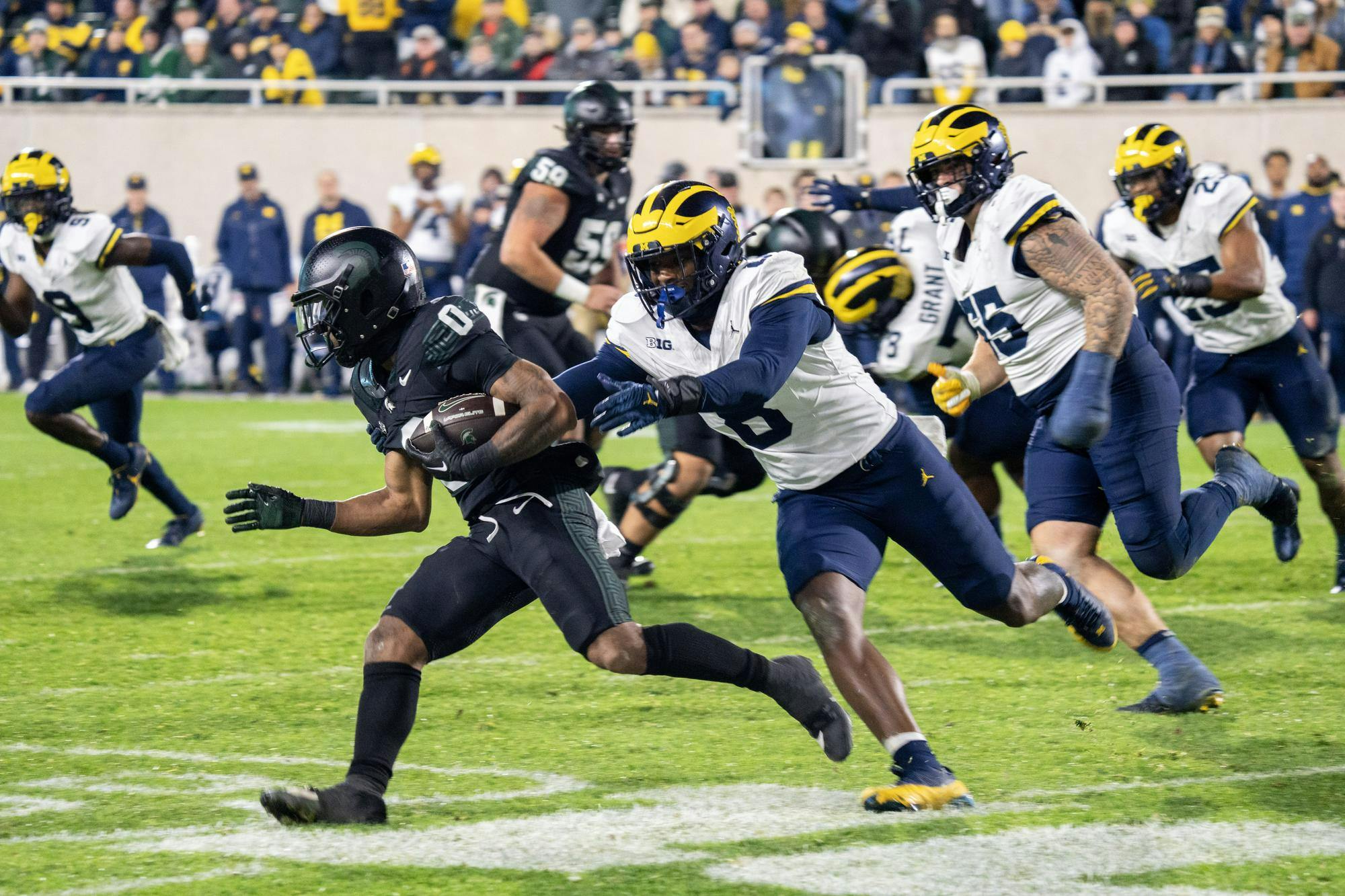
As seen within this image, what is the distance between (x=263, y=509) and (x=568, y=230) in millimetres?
3326

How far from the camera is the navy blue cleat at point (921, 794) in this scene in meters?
3.78

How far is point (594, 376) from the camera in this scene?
4.19m

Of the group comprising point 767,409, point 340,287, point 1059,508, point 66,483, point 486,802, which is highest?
point 340,287

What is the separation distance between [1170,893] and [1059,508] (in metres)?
1.94

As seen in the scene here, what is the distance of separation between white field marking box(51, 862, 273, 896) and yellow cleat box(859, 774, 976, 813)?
1.32m

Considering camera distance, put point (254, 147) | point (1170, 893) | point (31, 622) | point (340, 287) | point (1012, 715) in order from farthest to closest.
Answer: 1. point (254, 147)
2. point (31, 622)
3. point (1012, 715)
4. point (340, 287)
5. point (1170, 893)

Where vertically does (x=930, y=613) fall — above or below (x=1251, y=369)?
below

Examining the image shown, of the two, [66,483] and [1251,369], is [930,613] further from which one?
[66,483]

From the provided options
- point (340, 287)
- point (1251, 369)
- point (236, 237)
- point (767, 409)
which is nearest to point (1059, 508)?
point (767, 409)

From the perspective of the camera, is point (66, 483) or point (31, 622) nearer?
point (31, 622)

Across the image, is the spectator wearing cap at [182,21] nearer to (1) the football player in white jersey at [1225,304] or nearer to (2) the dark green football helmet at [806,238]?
(2) the dark green football helmet at [806,238]

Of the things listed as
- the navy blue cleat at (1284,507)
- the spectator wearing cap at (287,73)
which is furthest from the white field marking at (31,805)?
the spectator wearing cap at (287,73)

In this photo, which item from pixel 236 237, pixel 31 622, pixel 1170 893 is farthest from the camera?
pixel 236 237

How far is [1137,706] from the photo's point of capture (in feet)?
15.8
